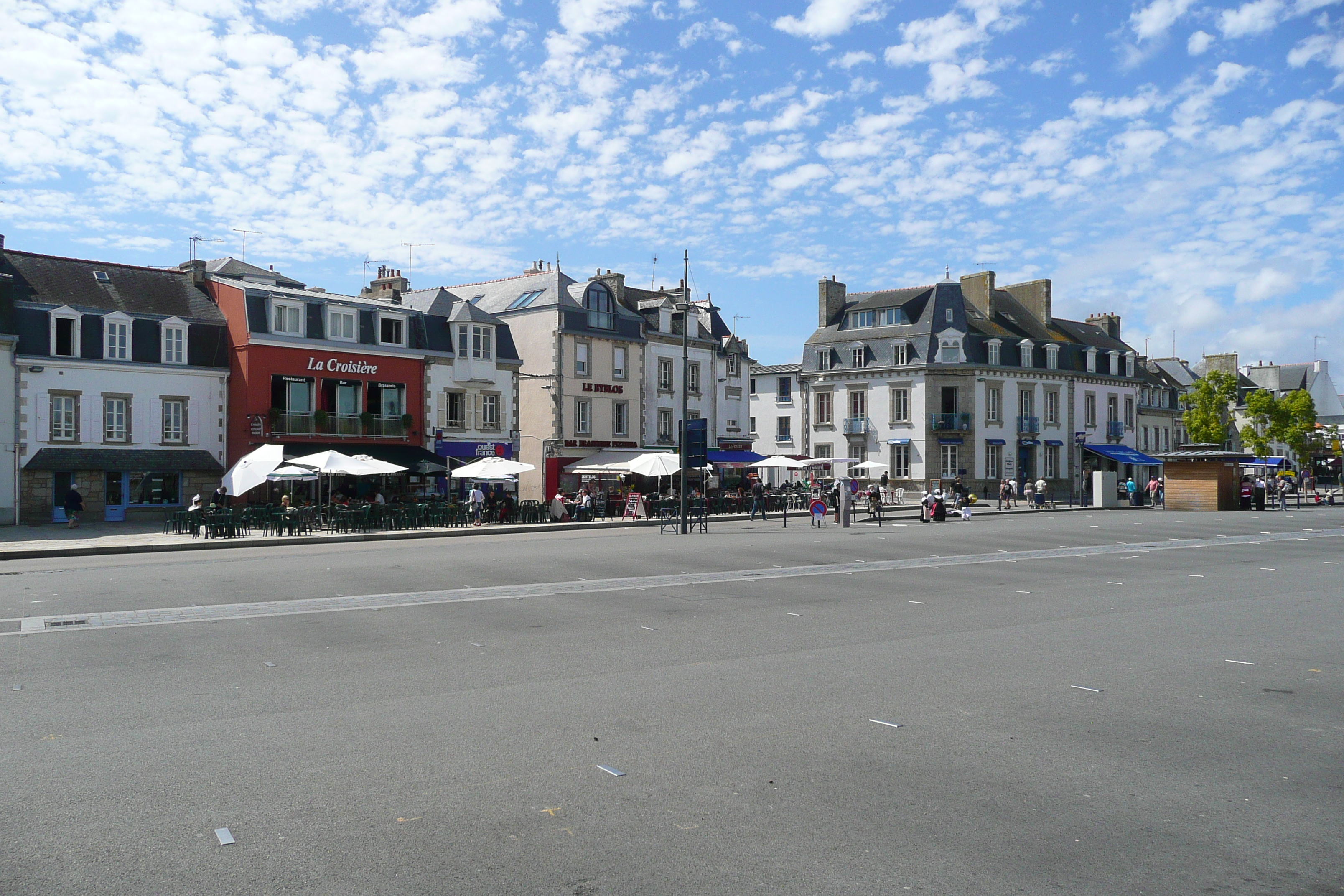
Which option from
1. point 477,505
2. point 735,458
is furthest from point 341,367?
point 735,458

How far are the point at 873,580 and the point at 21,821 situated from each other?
1282cm

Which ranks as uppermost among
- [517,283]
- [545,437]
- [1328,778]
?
[517,283]

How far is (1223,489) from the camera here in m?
43.8

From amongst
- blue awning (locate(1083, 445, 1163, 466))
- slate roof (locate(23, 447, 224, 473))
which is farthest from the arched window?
blue awning (locate(1083, 445, 1163, 466))

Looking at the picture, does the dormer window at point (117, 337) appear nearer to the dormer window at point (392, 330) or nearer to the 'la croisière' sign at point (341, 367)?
the 'la croisière' sign at point (341, 367)

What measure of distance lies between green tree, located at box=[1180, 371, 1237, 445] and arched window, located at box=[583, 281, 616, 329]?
38411 millimetres

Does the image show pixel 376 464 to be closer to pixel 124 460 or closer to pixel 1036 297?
pixel 124 460

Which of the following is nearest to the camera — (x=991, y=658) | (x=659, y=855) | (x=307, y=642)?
(x=659, y=855)

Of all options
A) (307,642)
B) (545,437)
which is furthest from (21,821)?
(545,437)

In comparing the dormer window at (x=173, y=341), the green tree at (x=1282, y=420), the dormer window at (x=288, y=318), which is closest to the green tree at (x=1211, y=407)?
the green tree at (x=1282, y=420)

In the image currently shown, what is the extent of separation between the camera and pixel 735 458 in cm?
4872

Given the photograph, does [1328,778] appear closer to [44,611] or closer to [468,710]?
[468,710]

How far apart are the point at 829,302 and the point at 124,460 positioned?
40.2 meters

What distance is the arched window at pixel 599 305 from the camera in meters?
46.3
